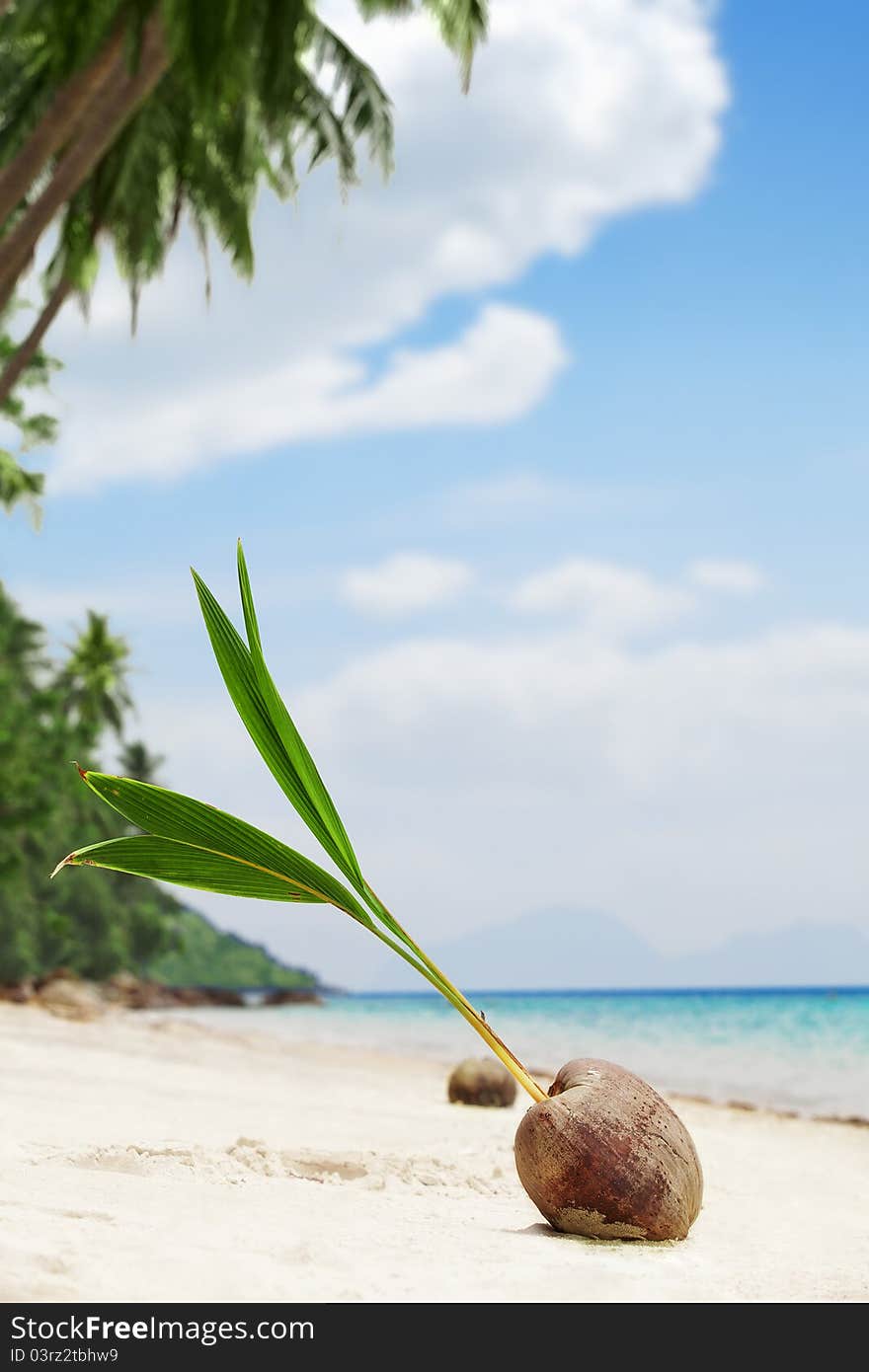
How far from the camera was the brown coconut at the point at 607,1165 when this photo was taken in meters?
3.29

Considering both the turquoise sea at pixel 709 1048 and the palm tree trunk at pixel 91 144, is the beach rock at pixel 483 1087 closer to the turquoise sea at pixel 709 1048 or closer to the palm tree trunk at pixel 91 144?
the turquoise sea at pixel 709 1048

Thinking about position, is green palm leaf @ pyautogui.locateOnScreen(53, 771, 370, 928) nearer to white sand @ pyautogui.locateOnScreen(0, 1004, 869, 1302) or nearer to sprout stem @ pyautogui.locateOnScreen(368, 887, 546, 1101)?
sprout stem @ pyautogui.locateOnScreen(368, 887, 546, 1101)

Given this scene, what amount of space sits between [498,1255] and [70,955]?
3271 centimetres

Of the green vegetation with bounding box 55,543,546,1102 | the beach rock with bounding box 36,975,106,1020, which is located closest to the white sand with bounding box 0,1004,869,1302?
the green vegetation with bounding box 55,543,546,1102

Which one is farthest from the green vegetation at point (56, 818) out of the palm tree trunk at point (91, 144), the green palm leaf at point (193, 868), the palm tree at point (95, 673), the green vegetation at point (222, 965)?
the green vegetation at point (222, 965)

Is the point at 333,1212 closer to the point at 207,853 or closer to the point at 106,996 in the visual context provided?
the point at 207,853

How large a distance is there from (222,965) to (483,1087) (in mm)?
64650

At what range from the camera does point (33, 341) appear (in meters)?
12.9

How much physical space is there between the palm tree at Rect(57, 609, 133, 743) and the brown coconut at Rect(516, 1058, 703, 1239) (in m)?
31.7

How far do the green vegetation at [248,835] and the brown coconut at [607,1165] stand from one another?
480 millimetres

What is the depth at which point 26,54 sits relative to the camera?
549 inches

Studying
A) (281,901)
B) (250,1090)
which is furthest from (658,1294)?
(250,1090)

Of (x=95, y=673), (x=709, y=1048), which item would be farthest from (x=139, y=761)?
(x=709, y=1048)
